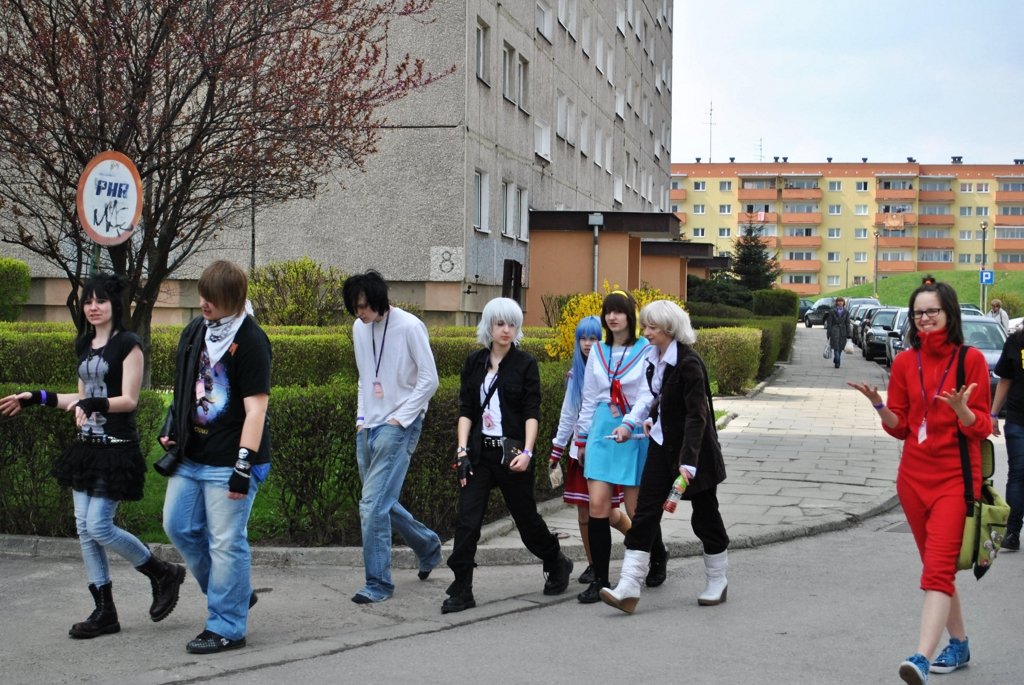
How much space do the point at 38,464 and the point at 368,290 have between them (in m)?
2.92

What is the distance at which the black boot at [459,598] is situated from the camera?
23.4 ft

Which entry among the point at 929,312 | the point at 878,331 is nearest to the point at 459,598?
the point at 929,312

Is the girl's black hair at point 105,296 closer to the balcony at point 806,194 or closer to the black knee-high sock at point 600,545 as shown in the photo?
the black knee-high sock at point 600,545

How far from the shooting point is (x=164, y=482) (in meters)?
10.6

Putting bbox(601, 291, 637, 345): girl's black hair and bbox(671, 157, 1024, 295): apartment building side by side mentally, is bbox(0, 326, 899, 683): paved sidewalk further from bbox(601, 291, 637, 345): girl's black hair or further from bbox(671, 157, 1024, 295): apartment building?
bbox(671, 157, 1024, 295): apartment building

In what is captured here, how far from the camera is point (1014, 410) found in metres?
9.16

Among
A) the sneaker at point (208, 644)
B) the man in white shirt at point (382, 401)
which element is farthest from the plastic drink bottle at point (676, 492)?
the sneaker at point (208, 644)

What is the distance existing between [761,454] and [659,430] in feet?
26.8

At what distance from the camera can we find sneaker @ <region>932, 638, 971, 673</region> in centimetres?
583

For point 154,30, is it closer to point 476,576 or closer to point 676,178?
point 476,576

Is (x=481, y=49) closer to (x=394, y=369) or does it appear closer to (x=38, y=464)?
(x=38, y=464)

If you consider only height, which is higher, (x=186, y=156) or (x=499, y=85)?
(x=499, y=85)

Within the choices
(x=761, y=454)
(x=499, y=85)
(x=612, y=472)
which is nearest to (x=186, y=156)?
(x=612, y=472)

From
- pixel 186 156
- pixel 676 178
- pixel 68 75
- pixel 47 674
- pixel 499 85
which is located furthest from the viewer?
pixel 676 178
